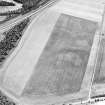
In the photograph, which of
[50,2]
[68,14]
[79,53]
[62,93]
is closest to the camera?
[62,93]

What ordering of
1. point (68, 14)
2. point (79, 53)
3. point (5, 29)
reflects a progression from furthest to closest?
point (68, 14)
point (5, 29)
point (79, 53)

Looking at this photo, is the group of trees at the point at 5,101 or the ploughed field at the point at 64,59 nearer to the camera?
the group of trees at the point at 5,101

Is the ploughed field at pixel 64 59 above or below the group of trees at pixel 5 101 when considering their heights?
above

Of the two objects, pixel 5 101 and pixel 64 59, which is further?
pixel 64 59

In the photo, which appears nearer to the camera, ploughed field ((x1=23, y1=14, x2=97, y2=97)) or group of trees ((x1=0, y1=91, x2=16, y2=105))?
group of trees ((x1=0, y1=91, x2=16, y2=105))

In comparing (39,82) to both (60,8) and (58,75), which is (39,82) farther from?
(60,8)

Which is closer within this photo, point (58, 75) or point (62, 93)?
point (62, 93)

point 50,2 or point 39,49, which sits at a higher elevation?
point 50,2

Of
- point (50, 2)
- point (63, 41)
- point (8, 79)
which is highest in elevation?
point (50, 2)

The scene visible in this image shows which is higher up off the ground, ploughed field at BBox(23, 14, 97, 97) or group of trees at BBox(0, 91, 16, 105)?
ploughed field at BBox(23, 14, 97, 97)

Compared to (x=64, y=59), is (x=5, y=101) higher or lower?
lower

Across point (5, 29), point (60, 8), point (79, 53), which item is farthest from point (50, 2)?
point (79, 53)
